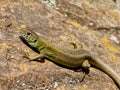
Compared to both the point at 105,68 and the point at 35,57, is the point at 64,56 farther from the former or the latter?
the point at 105,68

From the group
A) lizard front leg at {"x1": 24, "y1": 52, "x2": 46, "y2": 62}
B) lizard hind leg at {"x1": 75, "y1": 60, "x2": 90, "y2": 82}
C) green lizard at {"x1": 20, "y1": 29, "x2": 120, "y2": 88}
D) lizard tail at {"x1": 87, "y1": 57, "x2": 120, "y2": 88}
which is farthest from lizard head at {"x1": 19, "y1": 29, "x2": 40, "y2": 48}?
lizard tail at {"x1": 87, "y1": 57, "x2": 120, "y2": 88}

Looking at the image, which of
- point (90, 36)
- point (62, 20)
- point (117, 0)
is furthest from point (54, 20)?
point (117, 0)

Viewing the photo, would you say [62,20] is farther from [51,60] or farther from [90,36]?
[51,60]

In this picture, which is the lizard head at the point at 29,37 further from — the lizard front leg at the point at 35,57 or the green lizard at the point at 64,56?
the lizard front leg at the point at 35,57

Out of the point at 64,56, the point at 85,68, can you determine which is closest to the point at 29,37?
the point at 64,56

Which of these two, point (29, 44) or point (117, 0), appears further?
point (117, 0)

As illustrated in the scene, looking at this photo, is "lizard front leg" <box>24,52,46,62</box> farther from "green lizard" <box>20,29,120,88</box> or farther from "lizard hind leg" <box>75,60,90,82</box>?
"lizard hind leg" <box>75,60,90,82</box>

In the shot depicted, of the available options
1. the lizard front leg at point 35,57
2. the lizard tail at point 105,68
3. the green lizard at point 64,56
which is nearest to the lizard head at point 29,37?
the green lizard at point 64,56

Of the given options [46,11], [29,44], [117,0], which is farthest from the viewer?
[117,0]
